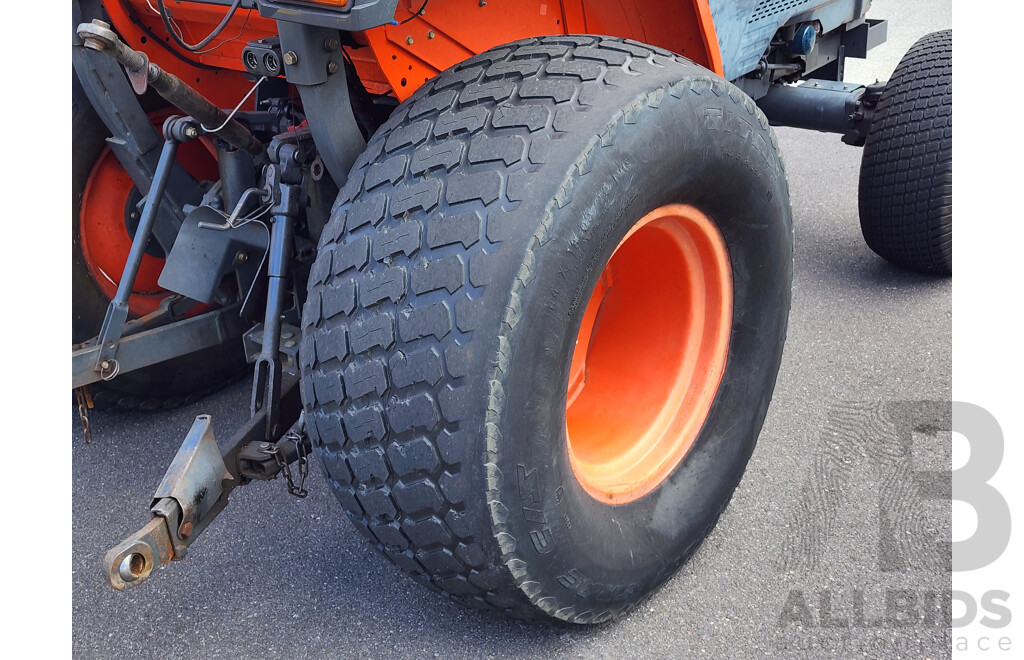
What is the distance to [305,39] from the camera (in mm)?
1594

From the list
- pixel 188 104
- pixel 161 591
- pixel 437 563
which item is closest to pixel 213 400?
pixel 161 591

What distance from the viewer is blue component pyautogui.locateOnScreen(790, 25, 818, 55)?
10.7 feet

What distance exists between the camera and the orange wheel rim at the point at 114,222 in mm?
2477

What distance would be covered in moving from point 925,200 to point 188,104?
248 centimetres

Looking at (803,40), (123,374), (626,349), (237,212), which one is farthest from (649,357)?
(803,40)

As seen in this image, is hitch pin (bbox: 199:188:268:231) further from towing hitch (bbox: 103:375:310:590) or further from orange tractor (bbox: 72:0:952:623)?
towing hitch (bbox: 103:375:310:590)

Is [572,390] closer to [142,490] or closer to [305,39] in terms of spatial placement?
[305,39]

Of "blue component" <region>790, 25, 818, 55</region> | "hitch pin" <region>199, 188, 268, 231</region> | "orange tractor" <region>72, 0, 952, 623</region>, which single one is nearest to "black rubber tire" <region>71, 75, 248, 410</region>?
"orange tractor" <region>72, 0, 952, 623</region>

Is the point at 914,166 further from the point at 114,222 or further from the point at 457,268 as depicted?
the point at 114,222

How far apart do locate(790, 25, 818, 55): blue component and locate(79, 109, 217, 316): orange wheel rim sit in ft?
6.99

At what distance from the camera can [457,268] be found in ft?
4.69

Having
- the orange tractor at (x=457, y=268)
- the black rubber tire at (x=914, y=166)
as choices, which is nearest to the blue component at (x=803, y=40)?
the black rubber tire at (x=914, y=166)

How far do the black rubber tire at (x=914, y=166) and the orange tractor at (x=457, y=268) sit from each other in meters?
0.98

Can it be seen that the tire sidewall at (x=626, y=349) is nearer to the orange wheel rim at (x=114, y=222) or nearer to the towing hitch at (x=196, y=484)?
the towing hitch at (x=196, y=484)
